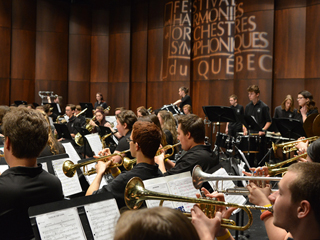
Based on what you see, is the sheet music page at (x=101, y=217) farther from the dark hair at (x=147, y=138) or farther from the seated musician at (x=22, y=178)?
the dark hair at (x=147, y=138)

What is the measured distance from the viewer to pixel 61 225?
6.01 ft

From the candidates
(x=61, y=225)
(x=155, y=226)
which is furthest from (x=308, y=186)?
(x=61, y=225)

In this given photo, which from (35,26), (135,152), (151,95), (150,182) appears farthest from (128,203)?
(35,26)

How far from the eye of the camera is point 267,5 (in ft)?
32.0

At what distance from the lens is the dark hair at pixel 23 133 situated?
2203 mm

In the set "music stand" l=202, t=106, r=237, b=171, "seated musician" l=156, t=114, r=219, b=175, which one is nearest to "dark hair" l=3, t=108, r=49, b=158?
"seated musician" l=156, t=114, r=219, b=175

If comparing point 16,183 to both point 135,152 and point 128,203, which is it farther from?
point 135,152

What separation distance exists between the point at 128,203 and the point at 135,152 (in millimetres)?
870

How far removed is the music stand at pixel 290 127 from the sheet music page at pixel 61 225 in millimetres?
5483

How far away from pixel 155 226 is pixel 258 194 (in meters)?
1.52

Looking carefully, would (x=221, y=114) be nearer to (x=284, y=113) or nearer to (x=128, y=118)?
(x=284, y=113)

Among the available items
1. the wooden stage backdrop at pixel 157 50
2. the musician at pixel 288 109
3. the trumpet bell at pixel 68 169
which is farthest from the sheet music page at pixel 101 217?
the wooden stage backdrop at pixel 157 50

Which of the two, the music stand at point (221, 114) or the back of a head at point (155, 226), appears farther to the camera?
the music stand at point (221, 114)

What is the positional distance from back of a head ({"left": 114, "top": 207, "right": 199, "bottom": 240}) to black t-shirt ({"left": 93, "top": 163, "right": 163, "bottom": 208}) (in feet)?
5.42
